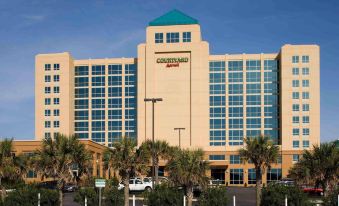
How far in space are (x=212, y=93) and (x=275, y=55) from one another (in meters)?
14.5

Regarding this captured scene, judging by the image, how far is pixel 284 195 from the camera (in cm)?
3616

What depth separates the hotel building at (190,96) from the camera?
96.9 m

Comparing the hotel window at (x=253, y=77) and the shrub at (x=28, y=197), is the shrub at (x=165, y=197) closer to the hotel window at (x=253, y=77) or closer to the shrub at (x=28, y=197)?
the shrub at (x=28, y=197)

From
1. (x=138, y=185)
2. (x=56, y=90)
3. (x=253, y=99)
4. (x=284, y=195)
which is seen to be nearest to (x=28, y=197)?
(x=284, y=195)

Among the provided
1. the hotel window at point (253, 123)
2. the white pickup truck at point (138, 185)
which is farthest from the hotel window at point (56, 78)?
the white pickup truck at point (138, 185)

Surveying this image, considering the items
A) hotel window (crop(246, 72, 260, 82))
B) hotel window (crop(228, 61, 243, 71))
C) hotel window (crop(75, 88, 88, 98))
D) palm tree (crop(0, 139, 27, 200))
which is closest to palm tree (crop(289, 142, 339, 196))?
palm tree (crop(0, 139, 27, 200))

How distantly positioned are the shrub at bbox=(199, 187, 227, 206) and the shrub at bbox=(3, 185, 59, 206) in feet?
36.2

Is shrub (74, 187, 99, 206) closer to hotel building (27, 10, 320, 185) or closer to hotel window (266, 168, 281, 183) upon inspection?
hotel building (27, 10, 320, 185)

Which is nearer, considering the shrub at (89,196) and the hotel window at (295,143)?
the shrub at (89,196)

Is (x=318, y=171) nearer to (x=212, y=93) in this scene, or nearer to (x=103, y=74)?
(x=212, y=93)

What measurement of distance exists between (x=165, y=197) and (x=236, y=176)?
2397 inches

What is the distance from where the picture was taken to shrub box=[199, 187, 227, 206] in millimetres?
35656

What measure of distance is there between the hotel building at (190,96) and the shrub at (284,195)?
2262 inches

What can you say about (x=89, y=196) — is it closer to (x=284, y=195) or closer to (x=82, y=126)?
(x=284, y=195)
